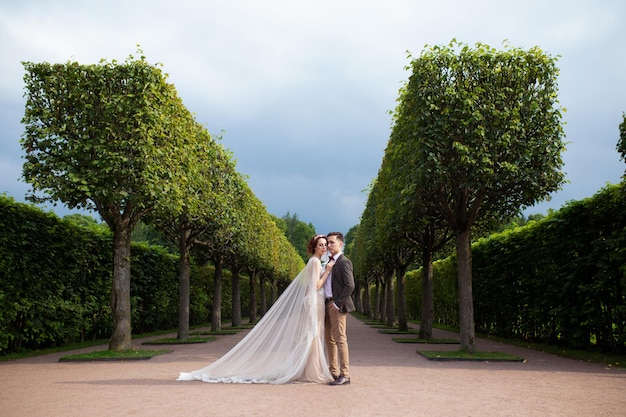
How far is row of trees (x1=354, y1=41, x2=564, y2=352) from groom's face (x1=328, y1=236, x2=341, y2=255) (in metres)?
4.77

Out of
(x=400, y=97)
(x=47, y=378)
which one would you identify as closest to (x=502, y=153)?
(x=400, y=97)

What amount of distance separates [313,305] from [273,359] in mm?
1154

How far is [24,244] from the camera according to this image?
14422 mm

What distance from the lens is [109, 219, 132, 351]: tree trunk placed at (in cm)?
A: 1481

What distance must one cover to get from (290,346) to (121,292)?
7063mm

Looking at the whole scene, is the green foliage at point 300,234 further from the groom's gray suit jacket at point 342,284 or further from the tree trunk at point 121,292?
the groom's gray suit jacket at point 342,284

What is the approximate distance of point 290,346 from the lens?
975 centimetres

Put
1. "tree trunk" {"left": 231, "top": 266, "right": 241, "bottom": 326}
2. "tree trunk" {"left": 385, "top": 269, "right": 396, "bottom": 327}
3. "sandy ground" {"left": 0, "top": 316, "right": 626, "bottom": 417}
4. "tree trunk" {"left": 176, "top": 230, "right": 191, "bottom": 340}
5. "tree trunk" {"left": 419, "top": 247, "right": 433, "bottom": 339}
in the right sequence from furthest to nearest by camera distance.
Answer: "tree trunk" {"left": 231, "top": 266, "right": 241, "bottom": 326} → "tree trunk" {"left": 385, "top": 269, "right": 396, "bottom": 327} → "tree trunk" {"left": 176, "top": 230, "right": 191, "bottom": 340} → "tree trunk" {"left": 419, "top": 247, "right": 433, "bottom": 339} → "sandy ground" {"left": 0, "top": 316, "right": 626, "bottom": 417}

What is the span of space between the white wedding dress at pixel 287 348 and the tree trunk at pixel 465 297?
5917 mm

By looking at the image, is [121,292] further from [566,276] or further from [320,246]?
[566,276]

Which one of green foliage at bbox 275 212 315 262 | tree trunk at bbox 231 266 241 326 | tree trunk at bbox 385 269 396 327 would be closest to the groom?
tree trunk at bbox 385 269 396 327

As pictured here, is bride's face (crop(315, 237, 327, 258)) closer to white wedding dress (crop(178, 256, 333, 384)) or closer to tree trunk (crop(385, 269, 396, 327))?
white wedding dress (crop(178, 256, 333, 384))

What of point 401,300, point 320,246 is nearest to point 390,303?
point 401,300

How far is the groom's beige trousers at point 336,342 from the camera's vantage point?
9.20 metres
